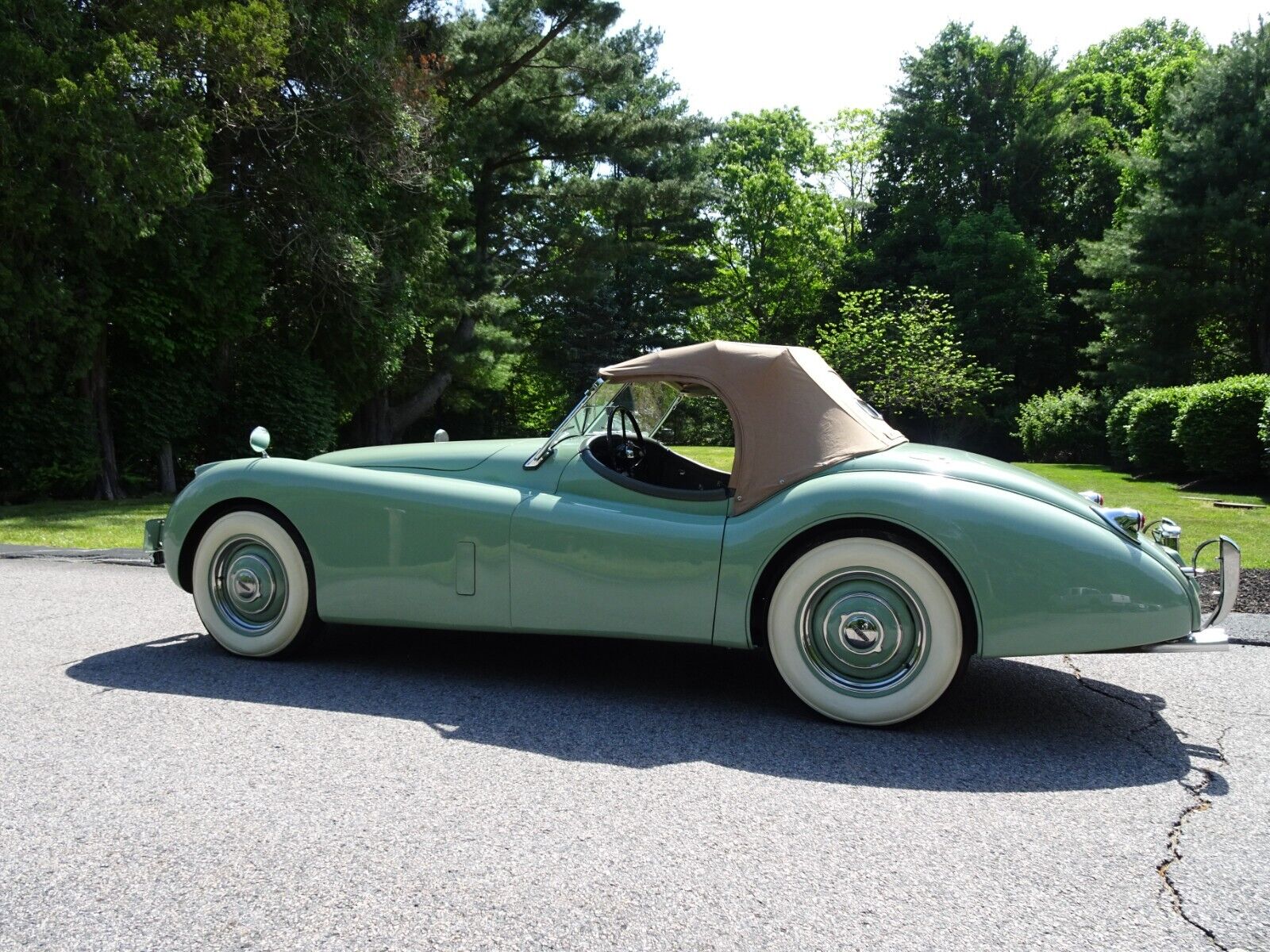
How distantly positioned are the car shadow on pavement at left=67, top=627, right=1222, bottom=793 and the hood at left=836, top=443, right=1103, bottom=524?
2.90 ft

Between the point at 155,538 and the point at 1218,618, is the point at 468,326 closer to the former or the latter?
the point at 155,538

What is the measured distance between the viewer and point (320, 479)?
4926mm

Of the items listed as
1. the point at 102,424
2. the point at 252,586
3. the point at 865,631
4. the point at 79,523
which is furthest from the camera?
the point at 102,424

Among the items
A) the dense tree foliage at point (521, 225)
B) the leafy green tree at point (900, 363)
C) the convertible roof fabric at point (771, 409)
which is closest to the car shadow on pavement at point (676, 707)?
the convertible roof fabric at point (771, 409)

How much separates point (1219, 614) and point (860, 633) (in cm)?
141

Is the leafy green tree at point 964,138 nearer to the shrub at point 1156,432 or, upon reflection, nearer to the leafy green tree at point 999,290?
the leafy green tree at point 999,290

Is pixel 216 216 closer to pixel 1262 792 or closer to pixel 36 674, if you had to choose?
pixel 36 674

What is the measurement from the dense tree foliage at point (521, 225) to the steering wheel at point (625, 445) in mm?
11107

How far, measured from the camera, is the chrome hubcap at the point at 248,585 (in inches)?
196

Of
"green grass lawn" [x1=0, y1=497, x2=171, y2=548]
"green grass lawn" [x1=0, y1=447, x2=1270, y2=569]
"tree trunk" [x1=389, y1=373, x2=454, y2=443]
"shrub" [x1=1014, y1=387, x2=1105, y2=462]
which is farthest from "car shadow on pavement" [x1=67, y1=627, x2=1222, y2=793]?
"shrub" [x1=1014, y1=387, x2=1105, y2=462]

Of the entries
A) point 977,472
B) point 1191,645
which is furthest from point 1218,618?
point 977,472

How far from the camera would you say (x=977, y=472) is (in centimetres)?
425

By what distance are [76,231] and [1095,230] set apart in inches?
1539

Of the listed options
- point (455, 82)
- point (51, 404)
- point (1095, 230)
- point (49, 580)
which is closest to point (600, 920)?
point (49, 580)
